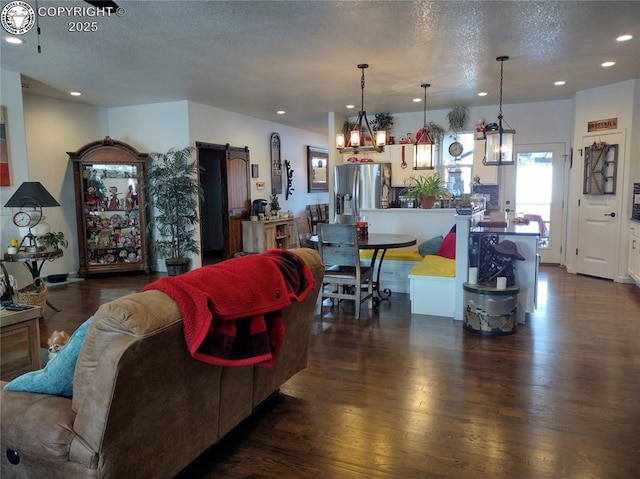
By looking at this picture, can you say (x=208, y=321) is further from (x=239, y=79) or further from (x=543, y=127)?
(x=543, y=127)

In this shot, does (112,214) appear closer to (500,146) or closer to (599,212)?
(500,146)

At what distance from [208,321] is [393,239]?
3.39 m

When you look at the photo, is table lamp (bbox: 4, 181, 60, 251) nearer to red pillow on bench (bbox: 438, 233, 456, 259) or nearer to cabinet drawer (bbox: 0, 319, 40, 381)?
cabinet drawer (bbox: 0, 319, 40, 381)

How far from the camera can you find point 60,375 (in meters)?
1.65

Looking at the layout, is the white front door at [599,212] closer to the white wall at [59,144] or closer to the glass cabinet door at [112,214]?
the glass cabinet door at [112,214]

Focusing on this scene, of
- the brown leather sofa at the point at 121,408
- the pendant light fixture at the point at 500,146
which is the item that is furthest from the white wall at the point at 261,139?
the brown leather sofa at the point at 121,408

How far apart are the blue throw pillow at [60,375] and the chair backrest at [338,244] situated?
113 inches

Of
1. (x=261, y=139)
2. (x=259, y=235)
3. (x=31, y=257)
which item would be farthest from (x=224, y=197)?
(x=31, y=257)

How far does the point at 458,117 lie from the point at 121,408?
23.6 ft

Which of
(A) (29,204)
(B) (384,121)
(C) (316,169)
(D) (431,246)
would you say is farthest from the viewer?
(C) (316,169)

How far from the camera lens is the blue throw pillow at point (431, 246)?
5.35 m

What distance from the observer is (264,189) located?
28.3 feet

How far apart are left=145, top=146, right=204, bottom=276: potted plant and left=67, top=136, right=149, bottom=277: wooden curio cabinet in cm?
23

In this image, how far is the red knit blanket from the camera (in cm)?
161
